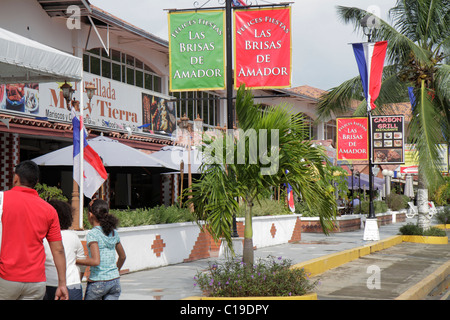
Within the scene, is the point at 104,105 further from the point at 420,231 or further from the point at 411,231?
the point at 420,231

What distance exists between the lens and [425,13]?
861 inches

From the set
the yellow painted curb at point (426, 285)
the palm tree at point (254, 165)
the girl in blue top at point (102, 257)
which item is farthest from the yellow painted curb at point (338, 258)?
the girl in blue top at point (102, 257)

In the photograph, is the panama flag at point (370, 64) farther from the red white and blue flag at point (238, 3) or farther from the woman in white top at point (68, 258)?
the woman in white top at point (68, 258)

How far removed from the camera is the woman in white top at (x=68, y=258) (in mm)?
5270

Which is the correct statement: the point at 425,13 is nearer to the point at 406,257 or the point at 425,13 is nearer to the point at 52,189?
the point at 406,257

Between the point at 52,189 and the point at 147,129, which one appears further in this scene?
the point at 147,129

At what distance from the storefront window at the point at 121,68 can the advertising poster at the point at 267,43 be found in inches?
398

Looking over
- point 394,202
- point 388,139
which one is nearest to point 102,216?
point 388,139

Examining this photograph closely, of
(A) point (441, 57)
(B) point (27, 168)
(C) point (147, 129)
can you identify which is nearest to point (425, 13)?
(A) point (441, 57)

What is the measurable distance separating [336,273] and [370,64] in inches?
351

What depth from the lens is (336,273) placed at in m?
Result: 13.5

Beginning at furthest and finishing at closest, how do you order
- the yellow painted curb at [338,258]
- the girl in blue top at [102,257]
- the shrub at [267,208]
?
the shrub at [267,208] → the yellow painted curb at [338,258] → the girl in blue top at [102,257]

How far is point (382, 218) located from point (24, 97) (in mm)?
21750

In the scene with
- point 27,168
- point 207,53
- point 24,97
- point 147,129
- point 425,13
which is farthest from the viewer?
point 147,129
